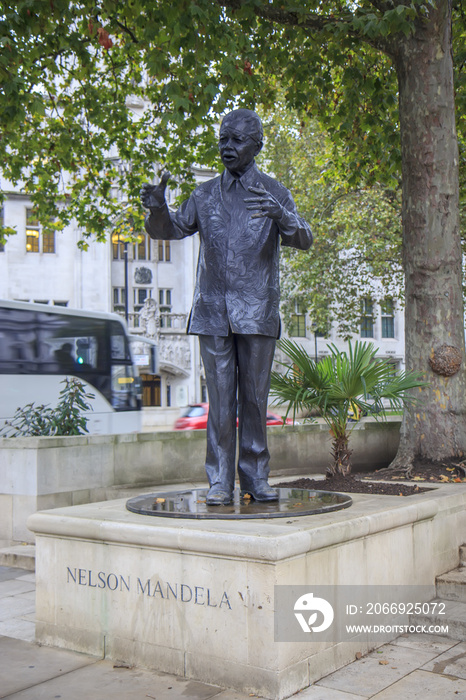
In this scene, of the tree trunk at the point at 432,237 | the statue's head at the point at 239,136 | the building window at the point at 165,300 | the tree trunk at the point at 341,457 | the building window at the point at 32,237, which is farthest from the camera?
the building window at the point at 165,300

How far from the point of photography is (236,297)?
5.21 m

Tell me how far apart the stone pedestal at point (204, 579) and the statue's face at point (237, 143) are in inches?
97.8

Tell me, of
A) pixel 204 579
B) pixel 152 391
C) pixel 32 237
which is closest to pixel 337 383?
pixel 204 579

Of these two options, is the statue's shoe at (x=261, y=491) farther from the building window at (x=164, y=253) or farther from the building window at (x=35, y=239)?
the building window at (x=164, y=253)

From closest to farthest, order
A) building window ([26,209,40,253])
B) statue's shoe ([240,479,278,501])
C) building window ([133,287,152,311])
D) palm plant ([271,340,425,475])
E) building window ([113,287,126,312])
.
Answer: statue's shoe ([240,479,278,501]) → palm plant ([271,340,425,475]) → building window ([26,209,40,253]) → building window ([113,287,126,312]) → building window ([133,287,152,311])

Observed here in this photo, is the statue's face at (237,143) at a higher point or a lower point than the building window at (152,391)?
higher

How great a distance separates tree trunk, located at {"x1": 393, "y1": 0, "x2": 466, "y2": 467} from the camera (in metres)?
9.08

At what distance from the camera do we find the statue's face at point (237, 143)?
5238mm

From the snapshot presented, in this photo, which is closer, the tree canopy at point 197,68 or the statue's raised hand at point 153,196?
the statue's raised hand at point 153,196

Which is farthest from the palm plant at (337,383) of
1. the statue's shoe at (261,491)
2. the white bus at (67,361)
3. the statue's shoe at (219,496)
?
the white bus at (67,361)

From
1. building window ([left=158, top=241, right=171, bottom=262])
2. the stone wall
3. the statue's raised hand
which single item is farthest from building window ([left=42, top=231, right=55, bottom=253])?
the statue's raised hand

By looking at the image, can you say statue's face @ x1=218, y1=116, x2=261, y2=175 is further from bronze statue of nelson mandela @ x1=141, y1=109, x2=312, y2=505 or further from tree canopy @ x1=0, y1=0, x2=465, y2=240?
tree canopy @ x1=0, y1=0, x2=465, y2=240

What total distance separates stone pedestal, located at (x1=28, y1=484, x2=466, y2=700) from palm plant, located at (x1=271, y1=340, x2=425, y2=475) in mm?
1256

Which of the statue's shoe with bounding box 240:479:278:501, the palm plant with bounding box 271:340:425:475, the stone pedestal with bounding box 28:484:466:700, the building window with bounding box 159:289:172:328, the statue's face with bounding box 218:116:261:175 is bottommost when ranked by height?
the stone pedestal with bounding box 28:484:466:700
